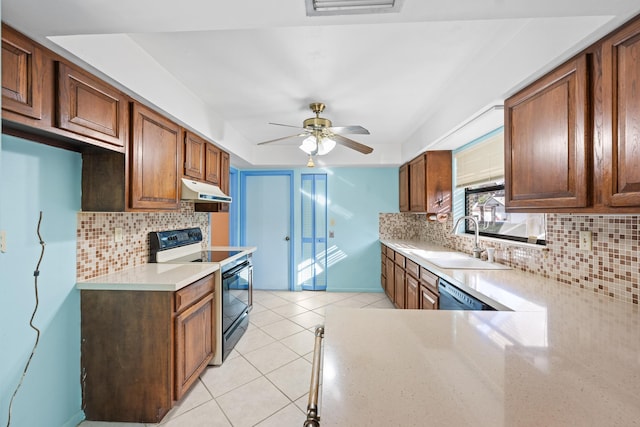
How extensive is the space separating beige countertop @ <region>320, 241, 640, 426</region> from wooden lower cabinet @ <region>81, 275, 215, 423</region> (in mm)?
1234

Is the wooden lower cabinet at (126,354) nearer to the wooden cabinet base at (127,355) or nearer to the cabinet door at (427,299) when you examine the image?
the wooden cabinet base at (127,355)

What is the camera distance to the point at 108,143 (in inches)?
64.3

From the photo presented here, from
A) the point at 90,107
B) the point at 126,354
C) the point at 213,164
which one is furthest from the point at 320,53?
the point at 126,354

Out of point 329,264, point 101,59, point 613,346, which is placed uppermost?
point 101,59

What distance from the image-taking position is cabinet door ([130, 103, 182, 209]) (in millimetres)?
1828

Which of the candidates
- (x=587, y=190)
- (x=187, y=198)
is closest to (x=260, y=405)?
(x=187, y=198)

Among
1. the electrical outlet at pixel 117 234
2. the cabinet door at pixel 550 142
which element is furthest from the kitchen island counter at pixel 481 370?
the electrical outlet at pixel 117 234

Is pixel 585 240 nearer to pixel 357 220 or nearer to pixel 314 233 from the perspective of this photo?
pixel 357 220

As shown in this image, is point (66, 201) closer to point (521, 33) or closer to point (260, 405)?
point (260, 405)

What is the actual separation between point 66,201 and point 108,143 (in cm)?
46

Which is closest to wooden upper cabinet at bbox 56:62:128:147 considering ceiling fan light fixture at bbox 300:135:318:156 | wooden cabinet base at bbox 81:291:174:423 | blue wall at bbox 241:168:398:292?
wooden cabinet base at bbox 81:291:174:423

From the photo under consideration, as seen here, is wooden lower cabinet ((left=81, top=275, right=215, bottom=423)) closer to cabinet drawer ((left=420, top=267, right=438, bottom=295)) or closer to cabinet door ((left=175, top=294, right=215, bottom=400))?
cabinet door ((left=175, top=294, right=215, bottom=400))

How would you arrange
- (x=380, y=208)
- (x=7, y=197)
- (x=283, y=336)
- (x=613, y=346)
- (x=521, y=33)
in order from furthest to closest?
1. (x=380, y=208)
2. (x=283, y=336)
3. (x=521, y=33)
4. (x=7, y=197)
5. (x=613, y=346)

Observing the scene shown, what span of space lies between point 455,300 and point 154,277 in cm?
208
